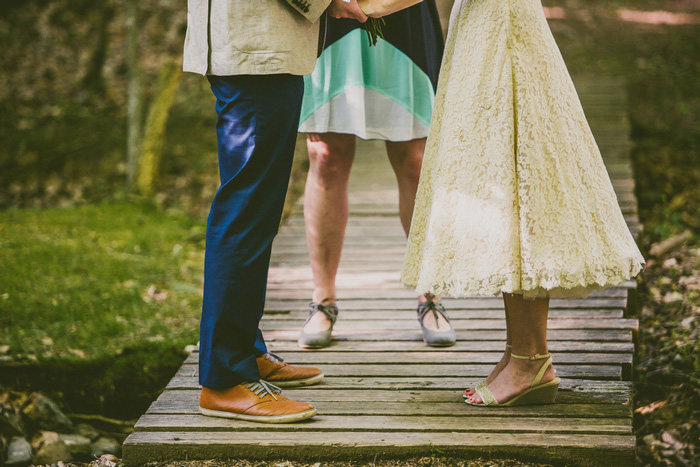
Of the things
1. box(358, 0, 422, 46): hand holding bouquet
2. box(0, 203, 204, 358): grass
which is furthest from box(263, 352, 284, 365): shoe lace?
box(358, 0, 422, 46): hand holding bouquet

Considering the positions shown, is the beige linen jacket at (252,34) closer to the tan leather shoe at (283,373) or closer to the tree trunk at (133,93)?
A: the tan leather shoe at (283,373)

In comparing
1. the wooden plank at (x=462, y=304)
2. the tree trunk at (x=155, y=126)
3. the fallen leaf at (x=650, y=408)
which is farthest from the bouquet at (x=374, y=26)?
the tree trunk at (x=155, y=126)

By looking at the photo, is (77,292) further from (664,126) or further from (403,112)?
(664,126)

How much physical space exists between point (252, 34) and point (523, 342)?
1.34 meters

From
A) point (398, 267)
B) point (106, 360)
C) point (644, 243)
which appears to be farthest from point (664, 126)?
point (106, 360)

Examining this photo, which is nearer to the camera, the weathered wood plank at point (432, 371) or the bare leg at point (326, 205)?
the weathered wood plank at point (432, 371)

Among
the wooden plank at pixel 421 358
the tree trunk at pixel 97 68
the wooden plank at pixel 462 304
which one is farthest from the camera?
the tree trunk at pixel 97 68

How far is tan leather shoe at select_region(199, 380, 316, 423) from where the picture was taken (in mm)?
2402

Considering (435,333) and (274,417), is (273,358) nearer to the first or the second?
(274,417)

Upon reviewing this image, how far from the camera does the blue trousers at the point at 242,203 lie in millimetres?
2295

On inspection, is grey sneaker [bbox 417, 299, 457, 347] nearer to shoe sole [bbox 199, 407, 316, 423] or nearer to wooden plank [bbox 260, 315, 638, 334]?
wooden plank [bbox 260, 315, 638, 334]

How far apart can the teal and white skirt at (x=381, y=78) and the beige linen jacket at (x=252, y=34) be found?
700 millimetres

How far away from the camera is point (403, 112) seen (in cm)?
303

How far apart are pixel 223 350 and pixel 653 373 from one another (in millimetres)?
1828
